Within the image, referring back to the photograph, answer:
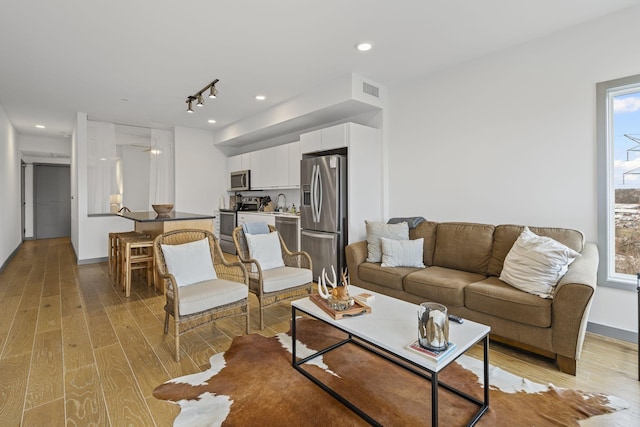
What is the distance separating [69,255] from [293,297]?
589cm

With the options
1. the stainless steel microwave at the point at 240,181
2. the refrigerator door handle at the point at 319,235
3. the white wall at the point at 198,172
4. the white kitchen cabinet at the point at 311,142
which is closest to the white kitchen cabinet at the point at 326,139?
the white kitchen cabinet at the point at 311,142

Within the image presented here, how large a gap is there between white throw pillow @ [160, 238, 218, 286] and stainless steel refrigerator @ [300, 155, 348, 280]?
172 cm

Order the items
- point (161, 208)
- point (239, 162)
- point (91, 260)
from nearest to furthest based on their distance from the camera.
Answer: point (161, 208), point (91, 260), point (239, 162)

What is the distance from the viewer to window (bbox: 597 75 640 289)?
2.66m

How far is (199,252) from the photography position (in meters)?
2.89

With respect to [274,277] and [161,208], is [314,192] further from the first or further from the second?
[161,208]

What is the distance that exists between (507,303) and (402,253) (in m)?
1.16

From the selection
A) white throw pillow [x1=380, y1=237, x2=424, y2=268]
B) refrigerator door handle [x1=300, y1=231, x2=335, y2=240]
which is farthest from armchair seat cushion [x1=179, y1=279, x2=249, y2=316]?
refrigerator door handle [x1=300, y1=231, x2=335, y2=240]

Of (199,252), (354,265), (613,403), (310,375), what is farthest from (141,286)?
(613,403)

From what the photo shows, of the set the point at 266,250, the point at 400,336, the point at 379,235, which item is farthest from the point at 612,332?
the point at 266,250

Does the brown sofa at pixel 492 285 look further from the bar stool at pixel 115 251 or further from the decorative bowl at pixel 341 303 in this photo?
the bar stool at pixel 115 251

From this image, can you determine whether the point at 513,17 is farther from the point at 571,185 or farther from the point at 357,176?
the point at 357,176

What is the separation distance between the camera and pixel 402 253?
335cm

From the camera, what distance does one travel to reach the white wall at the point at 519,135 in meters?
2.73
